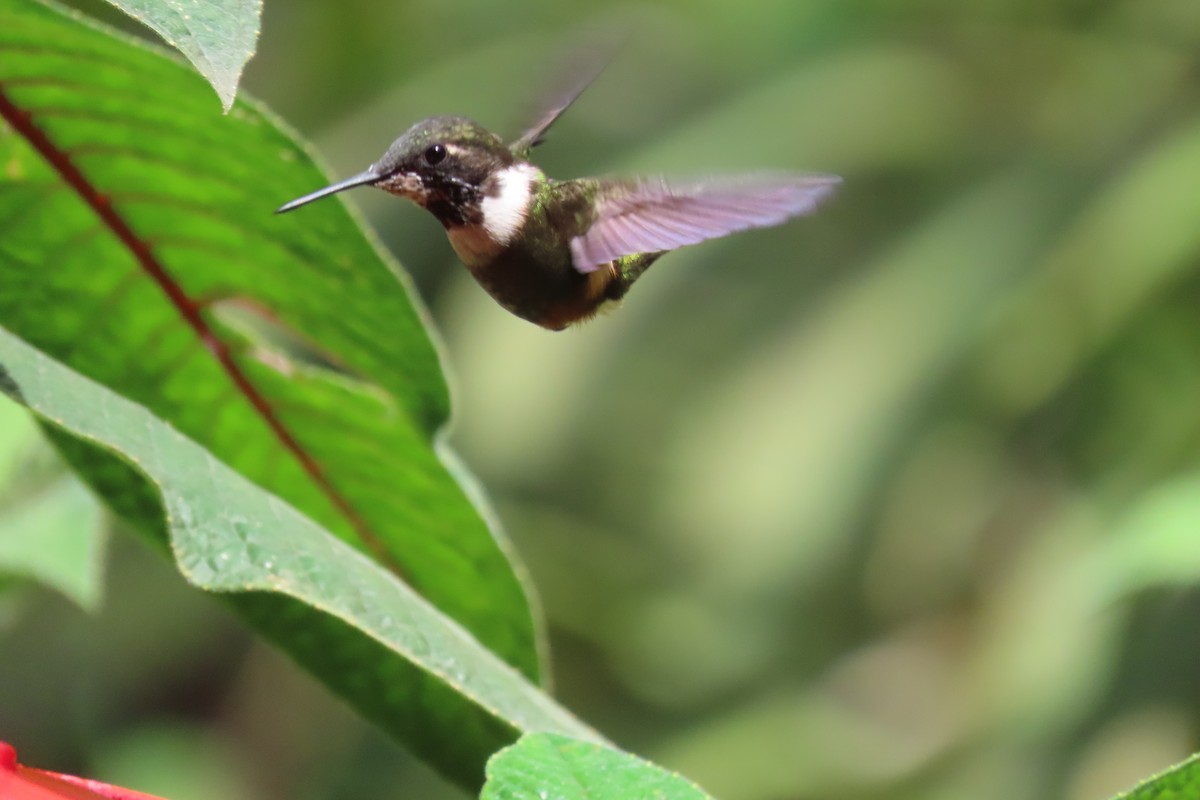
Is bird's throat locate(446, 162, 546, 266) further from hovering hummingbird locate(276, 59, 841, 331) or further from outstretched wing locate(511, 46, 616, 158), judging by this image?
outstretched wing locate(511, 46, 616, 158)

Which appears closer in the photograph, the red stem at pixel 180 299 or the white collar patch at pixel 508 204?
the red stem at pixel 180 299

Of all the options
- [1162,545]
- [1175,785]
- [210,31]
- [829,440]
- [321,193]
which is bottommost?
[1175,785]

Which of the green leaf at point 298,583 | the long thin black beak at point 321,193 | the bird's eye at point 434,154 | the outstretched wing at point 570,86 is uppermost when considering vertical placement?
the outstretched wing at point 570,86

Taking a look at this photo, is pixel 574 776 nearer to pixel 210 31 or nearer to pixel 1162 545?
pixel 210 31

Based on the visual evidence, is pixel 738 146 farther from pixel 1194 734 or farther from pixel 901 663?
pixel 1194 734

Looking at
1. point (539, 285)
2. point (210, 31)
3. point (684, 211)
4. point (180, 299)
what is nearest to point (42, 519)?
point (180, 299)

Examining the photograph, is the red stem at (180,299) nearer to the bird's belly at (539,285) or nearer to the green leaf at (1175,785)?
the bird's belly at (539,285)

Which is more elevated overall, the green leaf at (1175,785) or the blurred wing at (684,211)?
the blurred wing at (684,211)

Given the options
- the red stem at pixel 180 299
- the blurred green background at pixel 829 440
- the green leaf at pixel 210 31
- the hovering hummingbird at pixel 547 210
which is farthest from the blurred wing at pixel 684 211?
the blurred green background at pixel 829 440
